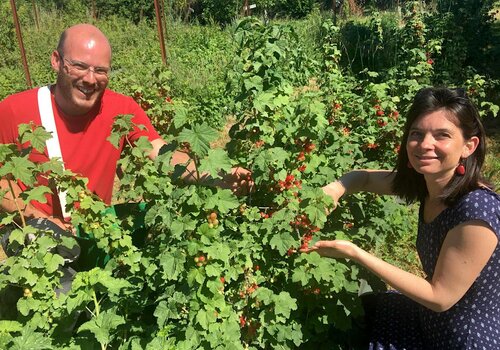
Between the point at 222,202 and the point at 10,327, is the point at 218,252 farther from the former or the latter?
the point at 10,327

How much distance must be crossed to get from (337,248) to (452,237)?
452mm

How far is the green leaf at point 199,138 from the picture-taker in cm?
160

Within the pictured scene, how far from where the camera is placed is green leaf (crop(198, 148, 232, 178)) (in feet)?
5.36

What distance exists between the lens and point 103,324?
1.87 metres

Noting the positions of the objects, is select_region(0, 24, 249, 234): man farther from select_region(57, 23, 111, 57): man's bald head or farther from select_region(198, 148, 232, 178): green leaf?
select_region(198, 148, 232, 178): green leaf

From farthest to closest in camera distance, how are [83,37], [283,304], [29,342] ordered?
1. [83,37]
2. [283,304]
3. [29,342]

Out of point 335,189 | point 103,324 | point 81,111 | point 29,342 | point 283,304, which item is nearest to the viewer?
point 29,342

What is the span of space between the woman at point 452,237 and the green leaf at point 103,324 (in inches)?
31.8

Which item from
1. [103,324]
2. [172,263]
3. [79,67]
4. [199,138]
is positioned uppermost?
[199,138]

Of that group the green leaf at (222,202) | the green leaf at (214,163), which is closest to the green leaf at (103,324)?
the green leaf at (222,202)

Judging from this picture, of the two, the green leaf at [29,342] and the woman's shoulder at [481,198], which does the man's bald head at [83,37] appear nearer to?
the green leaf at [29,342]

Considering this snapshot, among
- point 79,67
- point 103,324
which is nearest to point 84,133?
point 79,67

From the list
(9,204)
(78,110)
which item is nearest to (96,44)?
(78,110)

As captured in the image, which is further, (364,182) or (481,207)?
(364,182)
